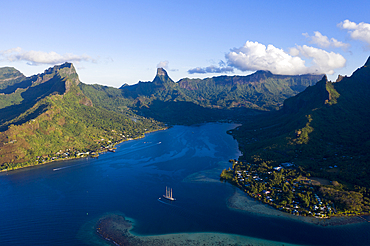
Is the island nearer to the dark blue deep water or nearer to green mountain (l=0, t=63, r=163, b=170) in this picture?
the dark blue deep water

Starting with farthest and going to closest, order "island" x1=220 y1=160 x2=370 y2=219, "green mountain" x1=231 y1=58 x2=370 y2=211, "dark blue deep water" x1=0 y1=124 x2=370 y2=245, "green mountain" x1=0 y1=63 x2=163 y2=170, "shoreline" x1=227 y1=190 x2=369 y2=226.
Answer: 1. "green mountain" x1=0 y1=63 x2=163 y2=170
2. "green mountain" x1=231 y1=58 x2=370 y2=211
3. "island" x1=220 y1=160 x2=370 y2=219
4. "shoreline" x1=227 y1=190 x2=369 y2=226
5. "dark blue deep water" x1=0 y1=124 x2=370 y2=245

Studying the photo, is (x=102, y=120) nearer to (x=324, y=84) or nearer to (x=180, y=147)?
(x=180, y=147)

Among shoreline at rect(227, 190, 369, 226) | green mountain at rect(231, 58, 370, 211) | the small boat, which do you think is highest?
green mountain at rect(231, 58, 370, 211)

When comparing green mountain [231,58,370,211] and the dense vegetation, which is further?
green mountain [231,58,370,211]

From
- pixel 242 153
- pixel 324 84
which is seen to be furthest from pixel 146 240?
pixel 324 84

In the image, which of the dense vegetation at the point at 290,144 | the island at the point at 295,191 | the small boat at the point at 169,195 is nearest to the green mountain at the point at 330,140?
the dense vegetation at the point at 290,144

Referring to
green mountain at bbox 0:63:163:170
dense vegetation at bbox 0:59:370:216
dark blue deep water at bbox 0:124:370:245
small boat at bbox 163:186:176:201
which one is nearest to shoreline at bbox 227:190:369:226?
dark blue deep water at bbox 0:124:370:245

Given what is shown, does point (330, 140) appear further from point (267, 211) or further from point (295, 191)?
point (267, 211)
